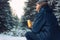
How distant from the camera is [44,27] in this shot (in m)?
5.34

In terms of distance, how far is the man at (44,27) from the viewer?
17.5 feet

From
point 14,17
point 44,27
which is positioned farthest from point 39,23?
point 14,17

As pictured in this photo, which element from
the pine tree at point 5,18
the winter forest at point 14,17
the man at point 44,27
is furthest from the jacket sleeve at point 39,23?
the pine tree at point 5,18

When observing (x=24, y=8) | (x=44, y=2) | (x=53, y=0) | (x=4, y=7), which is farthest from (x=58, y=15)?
(x=44, y=2)

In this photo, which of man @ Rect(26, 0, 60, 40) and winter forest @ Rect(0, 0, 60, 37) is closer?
man @ Rect(26, 0, 60, 40)

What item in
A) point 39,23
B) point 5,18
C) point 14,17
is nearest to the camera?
point 39,23

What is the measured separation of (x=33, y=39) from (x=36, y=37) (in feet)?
0.27

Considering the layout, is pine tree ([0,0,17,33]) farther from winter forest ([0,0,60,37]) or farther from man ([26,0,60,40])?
man ([26,0,60,40])

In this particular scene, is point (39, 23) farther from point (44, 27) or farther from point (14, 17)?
point (14, 17)

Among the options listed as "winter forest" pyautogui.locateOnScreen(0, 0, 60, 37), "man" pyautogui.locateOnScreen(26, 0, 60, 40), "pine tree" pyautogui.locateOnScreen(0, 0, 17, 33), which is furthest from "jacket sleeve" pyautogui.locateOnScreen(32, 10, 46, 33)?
"pine tree" pyautogui.locateOnScreen(0, 0, 17, 33)

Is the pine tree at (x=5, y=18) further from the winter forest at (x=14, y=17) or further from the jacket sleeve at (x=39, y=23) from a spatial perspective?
the jacket sleeve at (x=39, y=23)

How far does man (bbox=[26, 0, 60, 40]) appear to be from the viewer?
533 cm

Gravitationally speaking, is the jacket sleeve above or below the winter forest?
above

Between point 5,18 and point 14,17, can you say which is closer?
point 5,18
